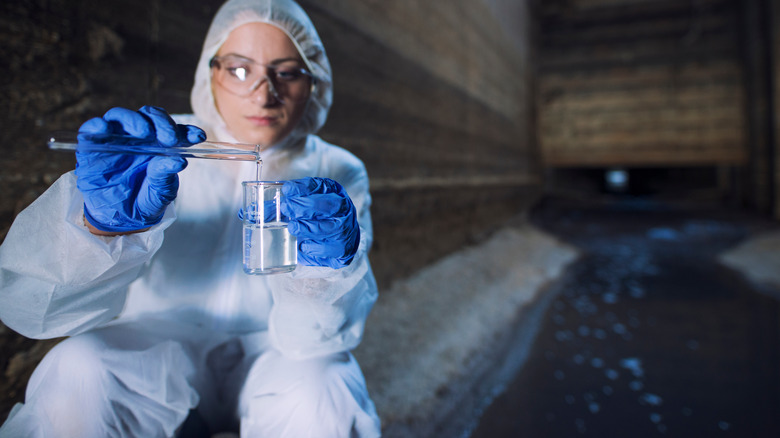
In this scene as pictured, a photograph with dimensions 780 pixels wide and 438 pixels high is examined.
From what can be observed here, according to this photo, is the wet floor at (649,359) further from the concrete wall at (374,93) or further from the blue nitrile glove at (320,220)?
the blue nitrile glove at (320,220)

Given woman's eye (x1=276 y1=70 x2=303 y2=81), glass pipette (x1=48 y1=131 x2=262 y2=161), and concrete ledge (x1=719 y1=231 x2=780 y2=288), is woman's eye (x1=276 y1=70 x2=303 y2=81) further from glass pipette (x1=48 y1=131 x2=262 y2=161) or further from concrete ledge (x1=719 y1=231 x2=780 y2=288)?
concrete ledge (x1=719 y1=231 x2=780 y2=288)

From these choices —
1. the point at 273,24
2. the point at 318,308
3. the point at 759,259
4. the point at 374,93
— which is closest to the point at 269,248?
the point at 318,308

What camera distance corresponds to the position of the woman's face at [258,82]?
1.16 meters

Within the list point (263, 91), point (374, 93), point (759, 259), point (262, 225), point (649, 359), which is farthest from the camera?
point (759, 259)

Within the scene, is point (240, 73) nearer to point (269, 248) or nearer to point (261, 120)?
point (261, 120)

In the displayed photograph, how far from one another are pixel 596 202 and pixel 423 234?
7.89 metres

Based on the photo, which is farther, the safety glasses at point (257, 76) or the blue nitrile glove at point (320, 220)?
the safety glasses at point (257, 76)

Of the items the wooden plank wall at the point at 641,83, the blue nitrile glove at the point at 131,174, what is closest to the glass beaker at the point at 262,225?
the blue nitrile glove at the point at 131,174

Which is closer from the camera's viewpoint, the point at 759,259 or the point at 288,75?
the point at 288,75

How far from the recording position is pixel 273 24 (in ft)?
3.91

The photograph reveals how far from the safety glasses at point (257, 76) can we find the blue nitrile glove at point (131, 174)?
1.18ft

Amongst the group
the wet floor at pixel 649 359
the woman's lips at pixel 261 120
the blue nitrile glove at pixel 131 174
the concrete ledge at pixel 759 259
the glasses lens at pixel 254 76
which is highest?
the glasses lens at pixel 254 76

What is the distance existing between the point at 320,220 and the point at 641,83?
935 centimetres

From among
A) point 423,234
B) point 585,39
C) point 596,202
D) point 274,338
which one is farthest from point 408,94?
point 596,202
